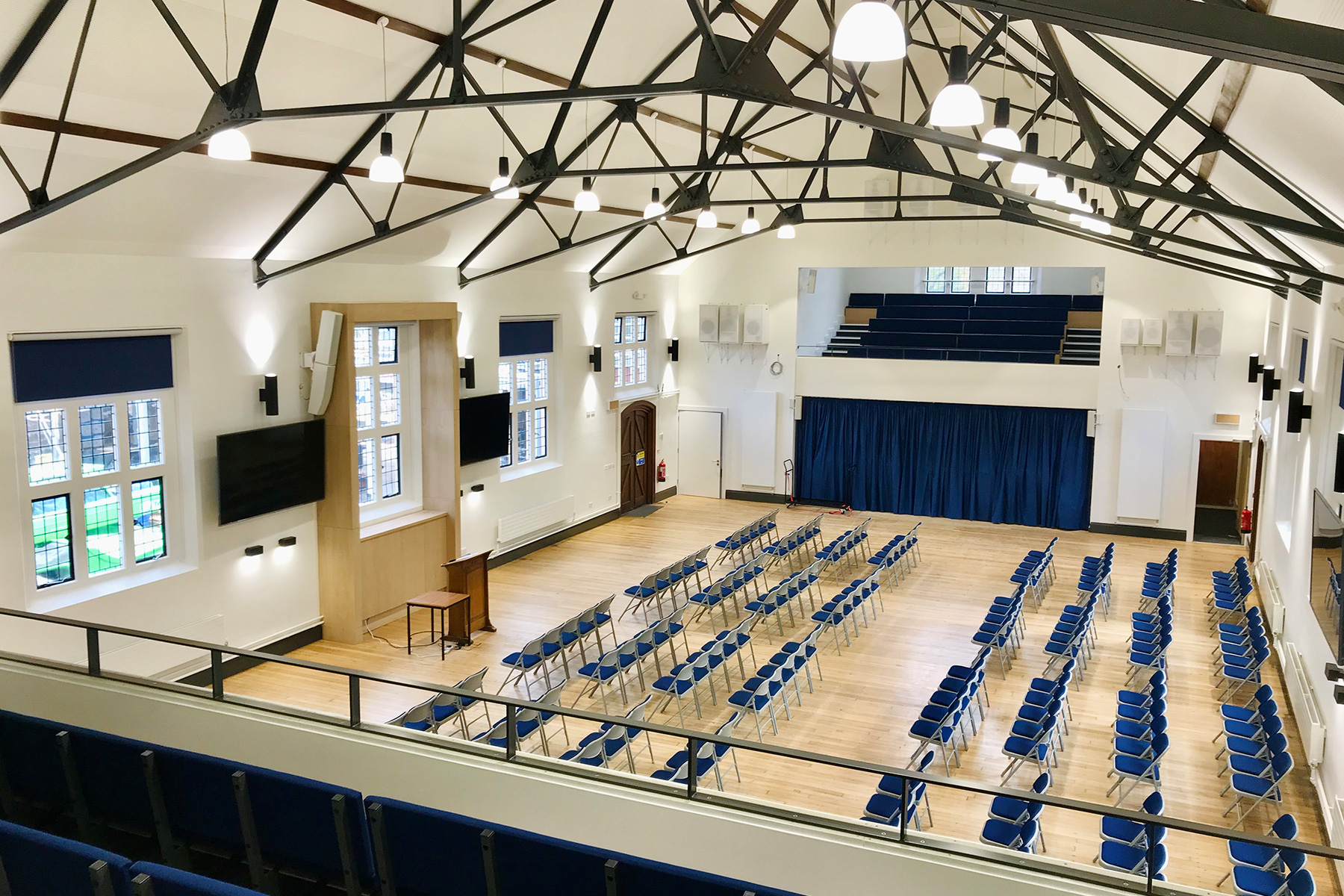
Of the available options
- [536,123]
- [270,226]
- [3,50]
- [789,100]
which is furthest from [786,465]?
[3,50]

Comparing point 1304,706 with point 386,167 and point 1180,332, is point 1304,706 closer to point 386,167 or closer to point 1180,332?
point 1180,332

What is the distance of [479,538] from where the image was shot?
14.3 m

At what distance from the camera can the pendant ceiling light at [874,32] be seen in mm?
Result: 3387

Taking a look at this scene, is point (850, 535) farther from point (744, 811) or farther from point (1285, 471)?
point (744, 811)

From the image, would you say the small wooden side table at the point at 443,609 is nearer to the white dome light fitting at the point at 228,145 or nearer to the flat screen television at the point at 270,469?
the flat screen television at the point at 270,469

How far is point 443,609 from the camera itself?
1126 cm

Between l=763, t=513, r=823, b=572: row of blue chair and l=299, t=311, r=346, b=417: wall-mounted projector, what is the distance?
20.9 ft

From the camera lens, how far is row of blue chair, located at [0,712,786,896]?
3873 millimetres

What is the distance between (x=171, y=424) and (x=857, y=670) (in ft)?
24.4

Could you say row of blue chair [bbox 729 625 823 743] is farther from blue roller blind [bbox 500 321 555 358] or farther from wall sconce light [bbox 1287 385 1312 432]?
blue roller blind [bbox 500 321 555 358]

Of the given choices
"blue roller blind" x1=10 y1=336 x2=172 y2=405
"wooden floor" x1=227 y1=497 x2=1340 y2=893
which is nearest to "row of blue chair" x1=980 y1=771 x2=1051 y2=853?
"wooden floor" x1=227 y1=497 x2=1340 y2=893

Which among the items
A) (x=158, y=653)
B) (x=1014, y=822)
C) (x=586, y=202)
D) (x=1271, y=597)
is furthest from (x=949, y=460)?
(x=158, y=653)

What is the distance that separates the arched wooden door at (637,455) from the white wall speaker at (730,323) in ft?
6.50

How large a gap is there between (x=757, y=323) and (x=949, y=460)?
432cm
